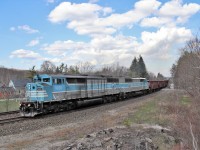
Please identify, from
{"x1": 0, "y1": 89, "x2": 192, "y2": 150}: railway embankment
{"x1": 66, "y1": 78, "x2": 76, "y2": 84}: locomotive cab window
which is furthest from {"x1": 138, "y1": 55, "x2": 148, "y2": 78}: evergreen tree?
{"x1": 0, "y1": 89, "x2": 192, "y2": 150}: railway embankment

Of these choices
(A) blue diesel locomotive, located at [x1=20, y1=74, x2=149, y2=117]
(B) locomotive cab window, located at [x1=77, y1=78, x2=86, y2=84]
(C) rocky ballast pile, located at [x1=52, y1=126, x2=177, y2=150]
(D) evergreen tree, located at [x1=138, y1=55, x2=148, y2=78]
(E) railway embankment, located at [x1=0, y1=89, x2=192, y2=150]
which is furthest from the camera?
(D) evergreen tree, located at [x1=138, y1=55, x2=148, y2=78]

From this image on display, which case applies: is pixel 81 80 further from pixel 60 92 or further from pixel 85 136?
pixel 85 136

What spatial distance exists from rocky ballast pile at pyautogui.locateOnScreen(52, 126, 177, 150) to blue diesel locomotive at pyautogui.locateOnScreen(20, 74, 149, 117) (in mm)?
11160

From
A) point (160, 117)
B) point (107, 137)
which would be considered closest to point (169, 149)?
point (107, 137)

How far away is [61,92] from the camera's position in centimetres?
2881

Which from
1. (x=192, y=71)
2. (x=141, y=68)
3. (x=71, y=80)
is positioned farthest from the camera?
(x=141, y=68)

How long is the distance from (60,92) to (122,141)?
1525cm

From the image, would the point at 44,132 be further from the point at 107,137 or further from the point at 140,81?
the point at 140,81

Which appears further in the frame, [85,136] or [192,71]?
[192,71]

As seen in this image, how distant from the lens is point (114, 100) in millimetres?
44875

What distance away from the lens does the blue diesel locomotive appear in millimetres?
26156

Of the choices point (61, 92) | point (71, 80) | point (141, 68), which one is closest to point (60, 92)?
point (61, 92)

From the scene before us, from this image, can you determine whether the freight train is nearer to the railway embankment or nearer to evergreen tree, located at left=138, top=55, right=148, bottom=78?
the railway embankment

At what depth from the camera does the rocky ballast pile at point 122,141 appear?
13.4m
